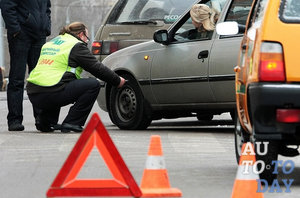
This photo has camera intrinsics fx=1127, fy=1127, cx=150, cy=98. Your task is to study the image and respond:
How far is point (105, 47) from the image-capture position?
16.0 meters

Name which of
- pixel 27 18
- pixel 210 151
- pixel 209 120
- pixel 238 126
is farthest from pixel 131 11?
pixel 238 126

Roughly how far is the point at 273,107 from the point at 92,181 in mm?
1426

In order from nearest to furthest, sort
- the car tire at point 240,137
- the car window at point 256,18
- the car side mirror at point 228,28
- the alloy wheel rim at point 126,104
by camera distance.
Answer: the car window at point 256,18
the car tire at point 240,137
the car side mirror at point 228,28
the alloy wheel rim at point 126,104

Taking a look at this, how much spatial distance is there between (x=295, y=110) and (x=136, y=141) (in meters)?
4.26

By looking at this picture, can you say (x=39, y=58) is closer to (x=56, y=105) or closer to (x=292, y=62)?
(x=56, y=105)

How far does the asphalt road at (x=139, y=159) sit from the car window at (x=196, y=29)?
42.3 inches

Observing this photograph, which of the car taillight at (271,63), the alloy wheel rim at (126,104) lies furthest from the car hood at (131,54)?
the car taillight at (271,63)

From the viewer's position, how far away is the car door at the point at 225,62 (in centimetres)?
1180

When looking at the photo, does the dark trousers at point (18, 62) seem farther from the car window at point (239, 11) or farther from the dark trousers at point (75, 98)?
the car window at point (239, 11)

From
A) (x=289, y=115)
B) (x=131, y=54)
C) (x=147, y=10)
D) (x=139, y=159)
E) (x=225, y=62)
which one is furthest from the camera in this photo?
(x=147, y=10)

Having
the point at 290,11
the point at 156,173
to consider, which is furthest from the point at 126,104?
the point at 156,173

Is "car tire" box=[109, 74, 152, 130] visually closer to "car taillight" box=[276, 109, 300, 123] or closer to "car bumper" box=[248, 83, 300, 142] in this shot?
"car bumper" box=[248, 83, 300, 142]

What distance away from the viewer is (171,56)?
12.7m

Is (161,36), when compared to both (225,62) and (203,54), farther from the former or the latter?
(225,62)
